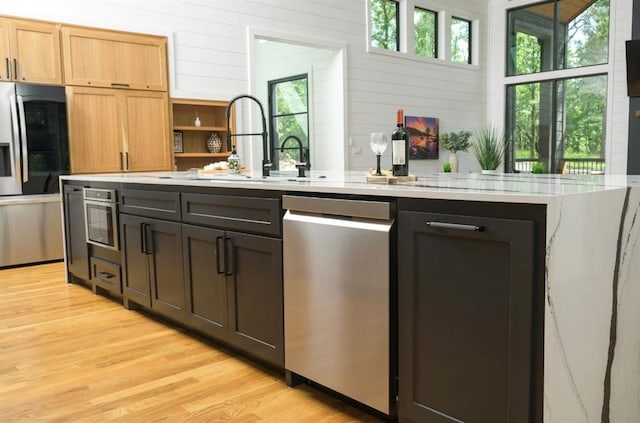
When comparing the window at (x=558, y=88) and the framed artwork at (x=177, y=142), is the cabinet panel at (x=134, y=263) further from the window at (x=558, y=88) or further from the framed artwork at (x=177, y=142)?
the window at (x=558, y=88)

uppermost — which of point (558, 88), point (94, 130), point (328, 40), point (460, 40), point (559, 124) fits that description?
point (460, 40)

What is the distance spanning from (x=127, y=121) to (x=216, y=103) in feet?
3.89

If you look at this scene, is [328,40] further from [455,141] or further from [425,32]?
[455,141]

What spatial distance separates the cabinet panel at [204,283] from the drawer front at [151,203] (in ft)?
0.53

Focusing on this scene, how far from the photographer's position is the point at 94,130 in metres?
5.73

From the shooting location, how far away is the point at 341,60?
7.96 metres

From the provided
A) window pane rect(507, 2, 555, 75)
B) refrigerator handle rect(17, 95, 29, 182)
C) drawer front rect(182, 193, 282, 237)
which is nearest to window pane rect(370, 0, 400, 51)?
window pane rect(507, 2, 555, 75)

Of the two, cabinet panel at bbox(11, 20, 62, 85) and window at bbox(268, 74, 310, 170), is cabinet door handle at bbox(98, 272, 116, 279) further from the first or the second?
→ window at bbox(268, 74, 310, 170)

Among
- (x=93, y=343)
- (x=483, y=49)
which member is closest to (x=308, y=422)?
(x=93, y=343)

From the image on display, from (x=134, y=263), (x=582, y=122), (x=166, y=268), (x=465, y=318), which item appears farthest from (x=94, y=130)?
(x=582, y=122)

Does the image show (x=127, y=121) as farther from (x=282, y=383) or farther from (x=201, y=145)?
(x=282, y=383)

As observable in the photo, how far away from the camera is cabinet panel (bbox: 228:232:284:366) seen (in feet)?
7.38

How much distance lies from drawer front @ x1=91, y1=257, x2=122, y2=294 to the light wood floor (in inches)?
6.8

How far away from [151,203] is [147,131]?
3.34 metres
